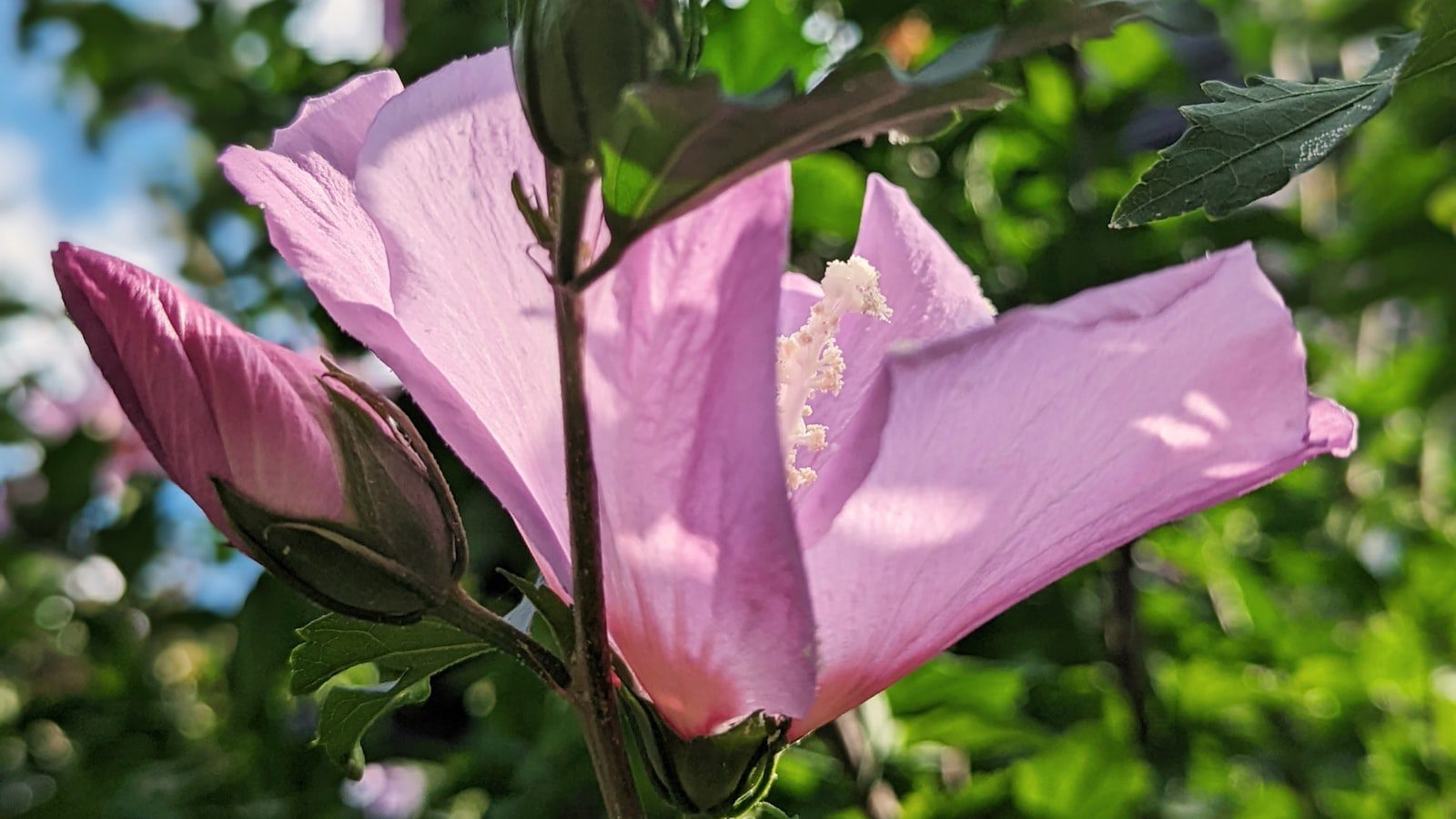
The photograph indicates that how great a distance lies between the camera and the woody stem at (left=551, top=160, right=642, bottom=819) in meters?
0.28

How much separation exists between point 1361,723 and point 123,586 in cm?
119

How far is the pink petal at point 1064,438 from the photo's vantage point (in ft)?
1.00

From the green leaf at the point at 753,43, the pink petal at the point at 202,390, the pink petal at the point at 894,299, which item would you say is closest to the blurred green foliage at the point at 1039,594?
the green leaf at the point at 753,43

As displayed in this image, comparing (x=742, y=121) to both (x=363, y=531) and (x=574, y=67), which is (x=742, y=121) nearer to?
(x=574, y=67)

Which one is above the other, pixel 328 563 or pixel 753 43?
pixel 328 563

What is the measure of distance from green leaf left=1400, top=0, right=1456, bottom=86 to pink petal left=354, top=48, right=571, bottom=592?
232 millimetres

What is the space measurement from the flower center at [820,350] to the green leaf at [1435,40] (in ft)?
0.51

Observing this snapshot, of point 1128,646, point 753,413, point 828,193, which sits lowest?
point 1128,646

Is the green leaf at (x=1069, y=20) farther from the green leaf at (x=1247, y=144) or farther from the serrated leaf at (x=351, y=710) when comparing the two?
the serrated leaf at (x=351, y=710)

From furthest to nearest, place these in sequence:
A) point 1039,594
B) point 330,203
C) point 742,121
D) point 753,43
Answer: point 1039,594 → point 753,43 → point 330,203 → point 742,121

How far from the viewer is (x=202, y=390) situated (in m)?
0.32

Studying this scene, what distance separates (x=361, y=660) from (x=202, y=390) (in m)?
0.12

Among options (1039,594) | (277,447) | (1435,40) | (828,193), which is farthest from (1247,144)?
(1039,594)

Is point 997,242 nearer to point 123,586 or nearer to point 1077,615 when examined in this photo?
point 1077,615
